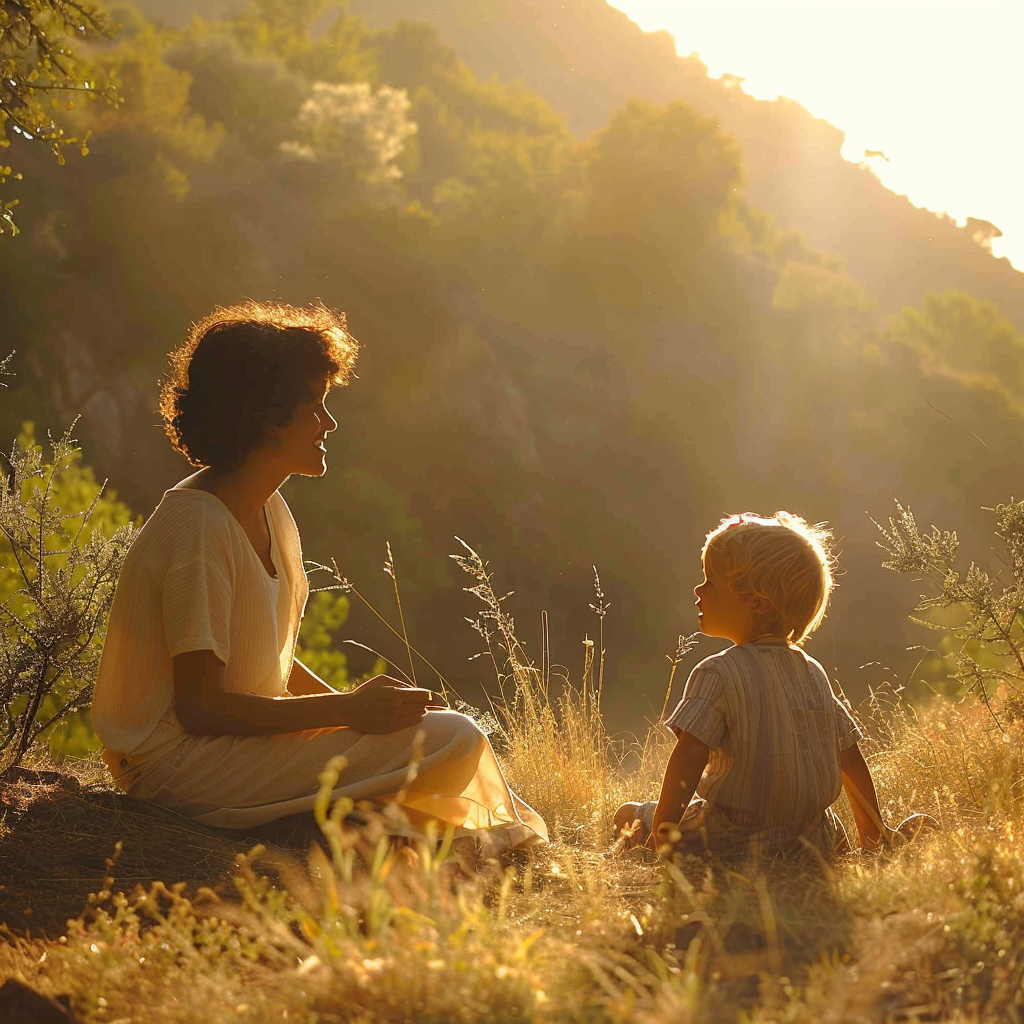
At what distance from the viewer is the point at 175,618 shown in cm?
308

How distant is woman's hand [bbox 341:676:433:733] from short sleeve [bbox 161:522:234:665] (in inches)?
16.4

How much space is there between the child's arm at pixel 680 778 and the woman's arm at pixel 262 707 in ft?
2.50

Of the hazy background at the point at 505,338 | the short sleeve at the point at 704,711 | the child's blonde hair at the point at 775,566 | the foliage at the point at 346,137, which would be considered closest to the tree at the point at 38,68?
the child's blonde hair at the point at 775,566

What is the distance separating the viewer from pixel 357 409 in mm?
35812

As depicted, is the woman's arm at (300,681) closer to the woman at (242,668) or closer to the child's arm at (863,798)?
the woman at (242,668)

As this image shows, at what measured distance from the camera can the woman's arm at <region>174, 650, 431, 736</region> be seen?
3086 mm

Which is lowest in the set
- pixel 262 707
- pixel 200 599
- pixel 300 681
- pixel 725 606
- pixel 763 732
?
pixel 300 681

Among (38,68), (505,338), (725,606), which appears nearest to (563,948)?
(725,606)

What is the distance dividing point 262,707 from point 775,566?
1.58 m

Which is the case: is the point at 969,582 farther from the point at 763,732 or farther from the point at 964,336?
the point at 964,336

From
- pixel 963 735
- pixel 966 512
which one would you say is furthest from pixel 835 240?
pixel 963 735

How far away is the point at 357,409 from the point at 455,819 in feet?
109

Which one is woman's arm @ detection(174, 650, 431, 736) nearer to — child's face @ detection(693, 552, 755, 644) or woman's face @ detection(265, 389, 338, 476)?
woman's face @ detection(265, 389, 338, 476)

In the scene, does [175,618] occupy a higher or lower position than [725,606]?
lower
